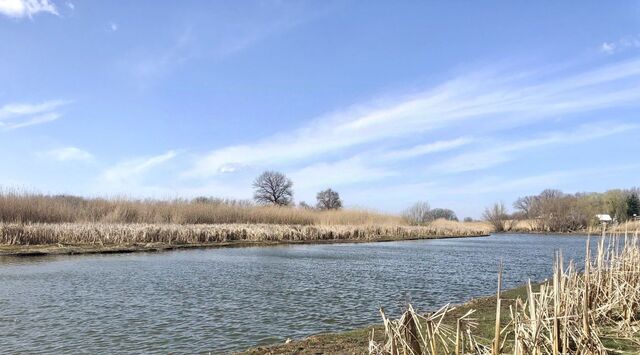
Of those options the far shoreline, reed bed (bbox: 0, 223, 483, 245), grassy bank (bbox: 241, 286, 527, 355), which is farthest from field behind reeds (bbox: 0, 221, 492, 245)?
grassy bank (bbox: 241, 286, 527, 355)

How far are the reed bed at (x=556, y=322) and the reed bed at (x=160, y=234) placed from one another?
71.2 feet

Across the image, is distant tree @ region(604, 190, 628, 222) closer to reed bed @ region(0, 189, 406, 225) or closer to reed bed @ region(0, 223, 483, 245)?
reed bed @ region(0, 189, 406, 225)

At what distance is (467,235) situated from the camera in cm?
5694

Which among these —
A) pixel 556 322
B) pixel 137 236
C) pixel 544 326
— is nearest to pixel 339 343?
pixel 544 326

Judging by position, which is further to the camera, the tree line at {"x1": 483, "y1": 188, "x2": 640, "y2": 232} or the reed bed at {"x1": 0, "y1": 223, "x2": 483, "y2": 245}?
the tree line at {"x1": 483, "y1": 188, "x2": 640, "y2": 232}

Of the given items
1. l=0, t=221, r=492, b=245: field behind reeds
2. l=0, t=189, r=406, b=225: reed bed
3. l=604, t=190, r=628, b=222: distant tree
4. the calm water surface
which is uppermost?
l=604, t=190, r=628, b=222: distant tree

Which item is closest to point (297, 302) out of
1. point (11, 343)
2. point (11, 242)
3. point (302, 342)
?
point (302, 342)

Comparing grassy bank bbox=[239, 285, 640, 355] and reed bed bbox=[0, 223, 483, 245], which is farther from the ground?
reed bed bbox=[0, 223, 483, 245]

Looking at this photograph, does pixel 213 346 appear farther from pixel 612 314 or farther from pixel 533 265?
pixel 533 265

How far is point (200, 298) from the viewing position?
36.2 ft

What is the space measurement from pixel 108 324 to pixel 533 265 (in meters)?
17.7

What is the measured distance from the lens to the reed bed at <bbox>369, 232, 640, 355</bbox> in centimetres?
386

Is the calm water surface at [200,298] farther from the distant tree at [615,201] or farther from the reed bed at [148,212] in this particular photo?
the distant tree at [615,201]

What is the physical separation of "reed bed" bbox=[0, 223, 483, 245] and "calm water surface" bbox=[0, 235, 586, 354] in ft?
15.7
